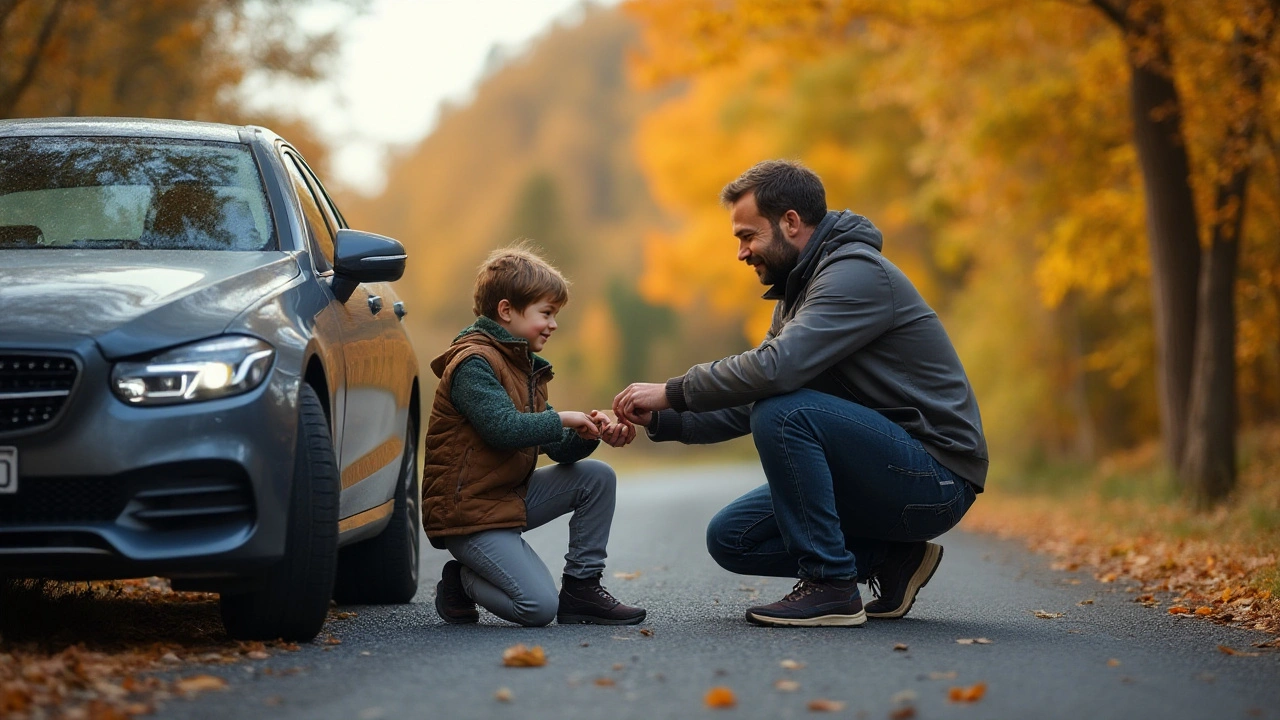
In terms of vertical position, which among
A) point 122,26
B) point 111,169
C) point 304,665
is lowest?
point 304,665

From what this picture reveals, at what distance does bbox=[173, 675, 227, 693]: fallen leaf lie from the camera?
389 centimetres

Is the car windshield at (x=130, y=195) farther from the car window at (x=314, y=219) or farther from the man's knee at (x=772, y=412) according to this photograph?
the man's knee at (x=772, y=412)

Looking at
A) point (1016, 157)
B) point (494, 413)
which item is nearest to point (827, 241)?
point (494, 413)

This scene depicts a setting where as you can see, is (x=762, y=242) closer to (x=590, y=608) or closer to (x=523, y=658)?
(x=590, y=608)

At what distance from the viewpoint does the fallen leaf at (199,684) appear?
3.89 metres

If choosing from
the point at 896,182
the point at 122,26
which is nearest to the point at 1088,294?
the point at 896,182

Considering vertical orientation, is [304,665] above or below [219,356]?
below

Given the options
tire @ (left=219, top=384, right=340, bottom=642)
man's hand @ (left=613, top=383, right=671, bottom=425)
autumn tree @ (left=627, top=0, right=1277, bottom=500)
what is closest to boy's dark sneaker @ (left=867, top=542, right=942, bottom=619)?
man's hand @ (left=613, top=383, right=671, bottom=425)

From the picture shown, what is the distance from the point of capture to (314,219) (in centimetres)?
584

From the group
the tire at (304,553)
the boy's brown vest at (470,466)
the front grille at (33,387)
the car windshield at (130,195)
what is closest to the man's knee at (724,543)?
the boy's brown vest at (470,466)

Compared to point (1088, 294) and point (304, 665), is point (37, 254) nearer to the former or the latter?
point (304, 665)

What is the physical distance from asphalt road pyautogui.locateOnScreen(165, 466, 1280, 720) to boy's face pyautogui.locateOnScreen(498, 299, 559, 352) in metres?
1.09

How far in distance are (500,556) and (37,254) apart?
75.4 inches

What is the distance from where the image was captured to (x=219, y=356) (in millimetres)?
4316
